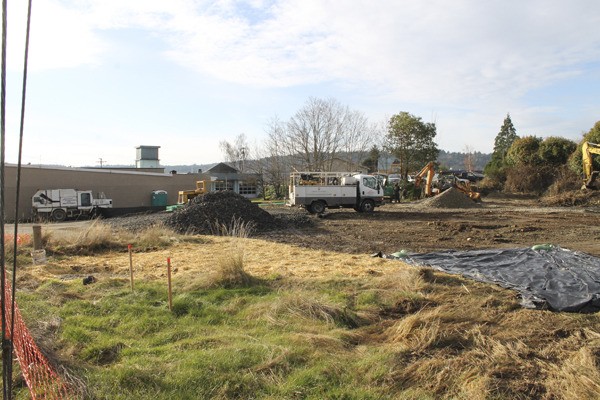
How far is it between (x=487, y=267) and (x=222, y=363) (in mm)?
6752

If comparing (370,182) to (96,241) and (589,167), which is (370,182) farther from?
(96,241)

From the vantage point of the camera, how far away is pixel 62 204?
102ft

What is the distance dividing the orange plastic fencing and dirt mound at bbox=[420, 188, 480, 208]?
28.4 meters

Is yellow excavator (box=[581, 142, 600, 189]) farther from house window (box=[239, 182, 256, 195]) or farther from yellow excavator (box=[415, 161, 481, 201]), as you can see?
house window (box=[239, 182, 256, 195])

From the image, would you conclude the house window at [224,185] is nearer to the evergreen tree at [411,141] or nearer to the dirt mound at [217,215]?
the evergreen tree at [411,141]

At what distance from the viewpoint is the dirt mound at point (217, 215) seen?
61.0 ft

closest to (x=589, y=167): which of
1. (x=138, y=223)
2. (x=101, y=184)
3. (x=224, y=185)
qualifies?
(x=138, y=223)

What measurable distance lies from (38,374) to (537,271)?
821 centimetres

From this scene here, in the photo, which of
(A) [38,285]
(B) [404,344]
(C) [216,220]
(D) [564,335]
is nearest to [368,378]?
(B) [404,344]

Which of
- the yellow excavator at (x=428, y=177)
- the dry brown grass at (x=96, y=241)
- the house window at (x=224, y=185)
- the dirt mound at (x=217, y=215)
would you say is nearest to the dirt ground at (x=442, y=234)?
the dirt mound at (x=217, y=215)

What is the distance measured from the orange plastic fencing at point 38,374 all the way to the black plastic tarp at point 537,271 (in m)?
6.09

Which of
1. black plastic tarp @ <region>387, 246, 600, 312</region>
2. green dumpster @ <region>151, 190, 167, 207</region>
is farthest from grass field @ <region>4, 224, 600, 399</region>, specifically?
green dumpster @ <region>151, 190, 167, 207</region>

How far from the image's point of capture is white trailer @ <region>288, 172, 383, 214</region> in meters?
25.7

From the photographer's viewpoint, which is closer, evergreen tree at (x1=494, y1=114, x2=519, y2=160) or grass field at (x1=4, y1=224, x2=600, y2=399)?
grass field at (x1=4, y1=224, x2=600, y2=399)
